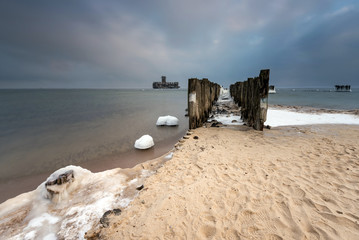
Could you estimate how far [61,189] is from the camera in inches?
109

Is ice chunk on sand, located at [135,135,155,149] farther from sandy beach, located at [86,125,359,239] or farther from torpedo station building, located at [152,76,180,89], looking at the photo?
torpedo station building, located at [152,76,180,89]

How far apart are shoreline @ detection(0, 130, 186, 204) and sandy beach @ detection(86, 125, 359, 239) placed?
57.0 inches

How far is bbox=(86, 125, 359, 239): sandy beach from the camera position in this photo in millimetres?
1880

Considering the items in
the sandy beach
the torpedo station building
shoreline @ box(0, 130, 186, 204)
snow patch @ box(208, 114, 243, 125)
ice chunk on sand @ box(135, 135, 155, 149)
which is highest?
the torpedo station building

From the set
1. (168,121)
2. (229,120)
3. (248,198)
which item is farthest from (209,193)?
(229,120)

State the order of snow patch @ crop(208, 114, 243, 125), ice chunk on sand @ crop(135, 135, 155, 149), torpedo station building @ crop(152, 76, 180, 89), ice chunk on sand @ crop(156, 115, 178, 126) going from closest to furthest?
ice chunk on sand @ crop(135, 135, 155, 149)
snow patch @ crop(208, 114, 243, 125)
ice chunk on sand @ crop(156, 115, 178, 126)
torpedo station building @ crop(152, 76, 180, 89)

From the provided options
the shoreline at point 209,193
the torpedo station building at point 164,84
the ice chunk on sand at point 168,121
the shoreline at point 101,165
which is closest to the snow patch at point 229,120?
the ice chunk on sand at point 168,121

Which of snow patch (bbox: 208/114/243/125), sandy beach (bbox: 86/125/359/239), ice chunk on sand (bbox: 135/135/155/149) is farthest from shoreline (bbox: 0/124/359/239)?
snow patch (bbox: 208/114/243/125)

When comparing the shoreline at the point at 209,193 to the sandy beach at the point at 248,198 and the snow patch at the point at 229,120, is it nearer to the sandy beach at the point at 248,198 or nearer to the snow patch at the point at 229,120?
the sandy beach at the point at 248,198

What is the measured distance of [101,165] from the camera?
4637 millimetres

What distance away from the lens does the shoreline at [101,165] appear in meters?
3.61

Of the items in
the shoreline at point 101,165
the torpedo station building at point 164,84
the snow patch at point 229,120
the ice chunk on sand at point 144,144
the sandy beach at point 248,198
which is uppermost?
the torpedo station building at point 164,84

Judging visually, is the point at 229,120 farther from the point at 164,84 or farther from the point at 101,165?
the point at 164,84

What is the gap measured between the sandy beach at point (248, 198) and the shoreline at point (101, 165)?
1448 millimetres
